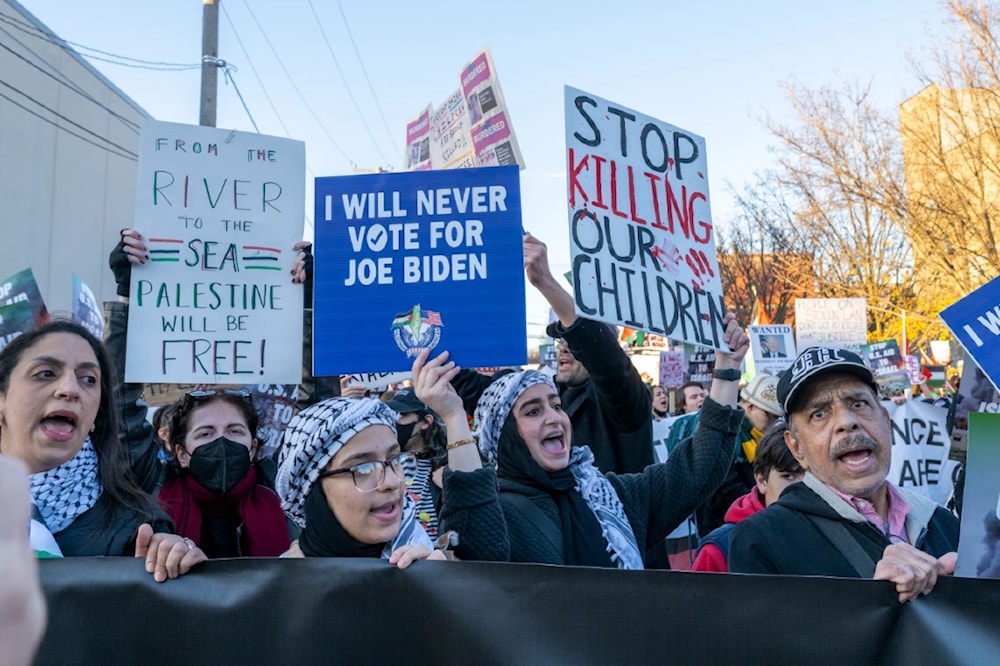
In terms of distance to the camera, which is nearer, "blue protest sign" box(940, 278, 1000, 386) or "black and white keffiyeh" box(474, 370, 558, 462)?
"blue protest sign" box(940, 278, 1000, 386)

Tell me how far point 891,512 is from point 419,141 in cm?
509

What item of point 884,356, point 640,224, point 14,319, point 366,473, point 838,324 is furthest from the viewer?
point 838,324

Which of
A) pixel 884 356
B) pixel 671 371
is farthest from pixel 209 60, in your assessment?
pixel 884 356

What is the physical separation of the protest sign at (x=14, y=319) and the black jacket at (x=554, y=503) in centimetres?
246

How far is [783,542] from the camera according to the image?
249cm

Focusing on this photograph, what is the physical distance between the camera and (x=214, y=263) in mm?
3793

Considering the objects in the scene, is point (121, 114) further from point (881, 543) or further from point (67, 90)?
point (881, 543)

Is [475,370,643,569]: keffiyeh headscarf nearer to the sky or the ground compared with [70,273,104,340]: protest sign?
nearer to the ground

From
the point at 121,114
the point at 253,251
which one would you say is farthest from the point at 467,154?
the point at 121,114

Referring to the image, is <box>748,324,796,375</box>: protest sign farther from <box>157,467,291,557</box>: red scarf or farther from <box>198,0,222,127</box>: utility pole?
<box>157,467,291,557</box>: red scarf

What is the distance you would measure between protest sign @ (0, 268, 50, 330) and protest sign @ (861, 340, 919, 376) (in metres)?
10.8

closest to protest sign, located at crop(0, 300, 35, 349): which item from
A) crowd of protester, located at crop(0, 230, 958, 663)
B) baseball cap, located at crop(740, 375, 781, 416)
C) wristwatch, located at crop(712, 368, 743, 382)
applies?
crowd of protester, located at crop(0, 230, 958, 663)

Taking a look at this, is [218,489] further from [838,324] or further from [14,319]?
[838,324]

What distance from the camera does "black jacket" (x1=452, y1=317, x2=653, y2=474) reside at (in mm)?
3656
